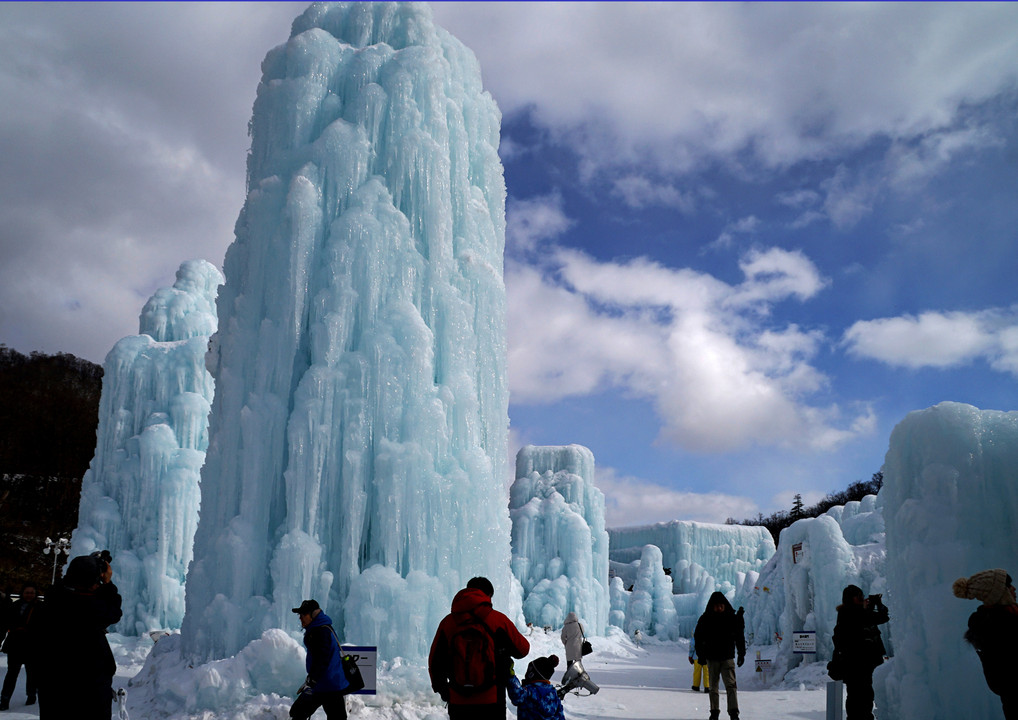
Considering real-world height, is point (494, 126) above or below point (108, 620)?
above

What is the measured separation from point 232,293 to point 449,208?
359 cm

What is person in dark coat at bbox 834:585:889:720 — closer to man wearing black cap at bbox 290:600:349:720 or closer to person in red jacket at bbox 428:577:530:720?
person in red jacket at bbox 428:577:530:720

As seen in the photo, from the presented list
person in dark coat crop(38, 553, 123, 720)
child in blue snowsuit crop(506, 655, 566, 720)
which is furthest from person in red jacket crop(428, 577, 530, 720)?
person in dark coat crop(38, 553, 123, 720)

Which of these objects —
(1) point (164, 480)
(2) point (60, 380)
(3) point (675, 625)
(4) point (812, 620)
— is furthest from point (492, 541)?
(2) point (60, 380)

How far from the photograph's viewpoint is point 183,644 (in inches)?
396

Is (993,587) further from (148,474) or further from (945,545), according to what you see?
(148,474)

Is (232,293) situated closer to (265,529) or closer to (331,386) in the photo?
(331,386)

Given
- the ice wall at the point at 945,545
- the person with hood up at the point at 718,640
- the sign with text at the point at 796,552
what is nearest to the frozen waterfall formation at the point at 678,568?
the sign with text at the point at 796,552

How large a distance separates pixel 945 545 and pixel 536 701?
15.2ft

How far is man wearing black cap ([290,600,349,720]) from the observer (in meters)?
5.52

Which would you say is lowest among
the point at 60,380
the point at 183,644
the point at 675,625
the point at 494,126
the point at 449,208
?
the point at 675,625

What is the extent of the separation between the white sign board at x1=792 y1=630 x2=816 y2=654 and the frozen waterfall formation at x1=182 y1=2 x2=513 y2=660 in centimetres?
406

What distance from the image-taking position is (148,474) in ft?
66.3

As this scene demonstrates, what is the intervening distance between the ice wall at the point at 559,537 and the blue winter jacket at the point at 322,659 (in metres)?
25.5
